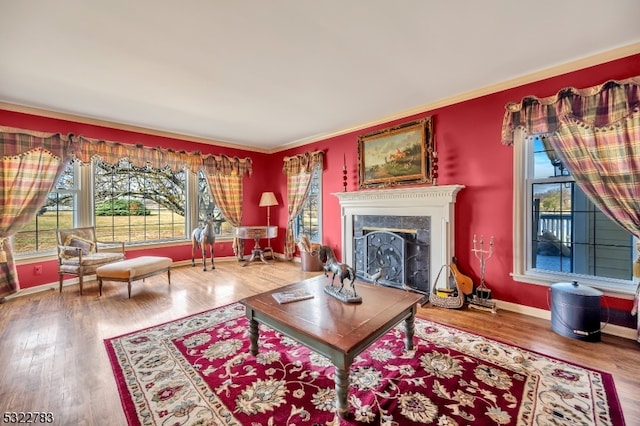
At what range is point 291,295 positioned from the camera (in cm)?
211

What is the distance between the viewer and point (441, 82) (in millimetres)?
2826

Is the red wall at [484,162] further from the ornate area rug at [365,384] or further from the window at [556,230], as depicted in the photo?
the ornate area rug at [365,384]

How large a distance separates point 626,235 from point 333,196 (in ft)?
11.6

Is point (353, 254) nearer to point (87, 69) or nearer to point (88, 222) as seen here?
point (87, 69)

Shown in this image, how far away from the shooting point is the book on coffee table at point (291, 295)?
2.02 metres

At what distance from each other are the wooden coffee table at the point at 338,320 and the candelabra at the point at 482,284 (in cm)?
134

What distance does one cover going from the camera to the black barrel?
7.23ft

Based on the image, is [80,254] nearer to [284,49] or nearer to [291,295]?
[291,295]

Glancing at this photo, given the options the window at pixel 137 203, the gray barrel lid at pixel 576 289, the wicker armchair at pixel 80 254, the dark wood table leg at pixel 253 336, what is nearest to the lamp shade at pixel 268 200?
the window at pixel 137 203

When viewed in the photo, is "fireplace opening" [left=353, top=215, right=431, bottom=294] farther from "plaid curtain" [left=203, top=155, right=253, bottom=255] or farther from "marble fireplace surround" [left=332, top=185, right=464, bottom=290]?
"plaid curtain" [left=203, top=155, right=253, bottom=255]

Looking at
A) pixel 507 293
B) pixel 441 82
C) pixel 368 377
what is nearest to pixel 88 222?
pixel 368 377

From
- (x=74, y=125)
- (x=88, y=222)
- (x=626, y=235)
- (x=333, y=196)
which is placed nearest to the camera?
(x=626, y=235)

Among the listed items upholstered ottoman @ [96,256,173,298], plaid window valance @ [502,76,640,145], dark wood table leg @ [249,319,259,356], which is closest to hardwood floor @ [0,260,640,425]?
upholstered ottoman @ [96,256,173,298]

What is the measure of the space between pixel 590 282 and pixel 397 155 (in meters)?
2.43
